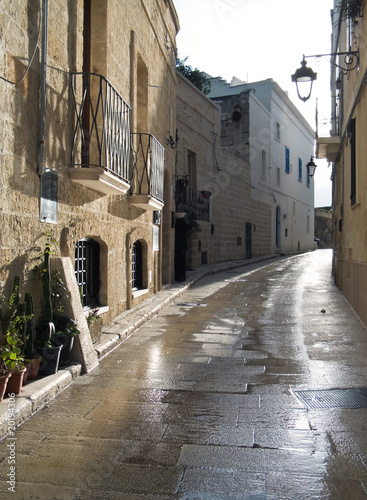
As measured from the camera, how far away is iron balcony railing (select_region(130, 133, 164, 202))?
8414 mm

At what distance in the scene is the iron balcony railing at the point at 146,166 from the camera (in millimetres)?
8414

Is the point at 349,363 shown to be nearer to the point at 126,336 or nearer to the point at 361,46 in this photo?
the point at 126,336

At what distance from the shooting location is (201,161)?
58.0 feet

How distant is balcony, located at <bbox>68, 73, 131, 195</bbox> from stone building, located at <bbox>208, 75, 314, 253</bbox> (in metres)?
16.8

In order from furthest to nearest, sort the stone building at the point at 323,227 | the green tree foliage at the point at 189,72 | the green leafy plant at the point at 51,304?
1. the stone building at the point at 323,227
2. the green tree foliage at the point at 189,72
3. the green leafy plant at the point at 51,304

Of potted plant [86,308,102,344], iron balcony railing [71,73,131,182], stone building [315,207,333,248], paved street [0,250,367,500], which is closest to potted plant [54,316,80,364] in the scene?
paved street [0,250,367,500]

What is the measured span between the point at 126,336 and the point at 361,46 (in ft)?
20.0

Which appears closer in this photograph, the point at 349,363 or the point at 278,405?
the point at 278,405

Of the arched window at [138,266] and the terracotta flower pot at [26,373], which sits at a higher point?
the arched window at [138,266]

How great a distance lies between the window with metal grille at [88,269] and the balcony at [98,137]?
34.1 inches

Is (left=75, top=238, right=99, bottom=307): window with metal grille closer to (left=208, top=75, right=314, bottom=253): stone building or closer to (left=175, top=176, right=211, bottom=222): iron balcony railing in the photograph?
(left=175, top=176, right=211, bottom=222): iron balcony railing

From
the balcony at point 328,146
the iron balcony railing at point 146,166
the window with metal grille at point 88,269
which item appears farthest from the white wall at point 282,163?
the window with metal grille at point 88,269

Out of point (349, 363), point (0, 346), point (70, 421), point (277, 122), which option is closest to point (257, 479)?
point (70, 421)

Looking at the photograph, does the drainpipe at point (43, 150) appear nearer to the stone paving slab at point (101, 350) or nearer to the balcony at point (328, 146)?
the stone paving slab at point (101, 350)
